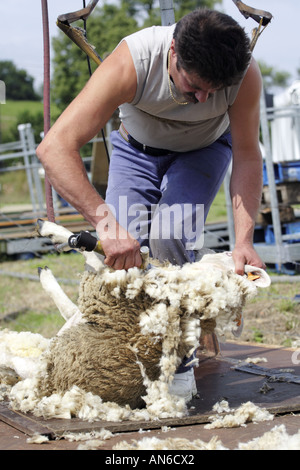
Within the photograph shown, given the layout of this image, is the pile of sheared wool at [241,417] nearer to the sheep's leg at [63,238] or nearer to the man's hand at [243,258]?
the man's hand at [243,258]

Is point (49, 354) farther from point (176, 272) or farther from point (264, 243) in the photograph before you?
point (264, 243)

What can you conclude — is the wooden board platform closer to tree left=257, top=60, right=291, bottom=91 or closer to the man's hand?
the man's hand

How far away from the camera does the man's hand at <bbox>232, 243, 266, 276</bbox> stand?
256 centimetres

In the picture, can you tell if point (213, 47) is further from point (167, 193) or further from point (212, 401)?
point (212, 401)

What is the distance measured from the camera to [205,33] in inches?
90.2

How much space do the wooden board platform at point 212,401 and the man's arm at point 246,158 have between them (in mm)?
680

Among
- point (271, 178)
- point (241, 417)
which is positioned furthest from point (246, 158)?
point (271, 178)

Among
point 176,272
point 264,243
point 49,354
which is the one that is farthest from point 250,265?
point 264,243

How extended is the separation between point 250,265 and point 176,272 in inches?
16.0

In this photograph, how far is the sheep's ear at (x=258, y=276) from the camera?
2498 mm

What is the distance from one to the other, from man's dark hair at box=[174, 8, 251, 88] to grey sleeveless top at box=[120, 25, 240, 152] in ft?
0.70

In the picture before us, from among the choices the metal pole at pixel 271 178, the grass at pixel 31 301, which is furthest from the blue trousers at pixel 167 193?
the metal pole at pixel 271 178

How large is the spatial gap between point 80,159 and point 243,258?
2.82 feet

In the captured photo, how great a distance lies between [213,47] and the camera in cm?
228
